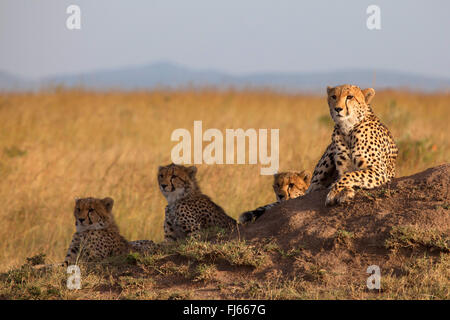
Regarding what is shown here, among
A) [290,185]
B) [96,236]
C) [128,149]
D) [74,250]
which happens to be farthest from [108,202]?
[128,149]

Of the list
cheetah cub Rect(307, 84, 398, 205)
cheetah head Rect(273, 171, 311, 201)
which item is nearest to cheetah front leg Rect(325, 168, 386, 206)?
cheetah cub Rect(307, 84, 398, 205)

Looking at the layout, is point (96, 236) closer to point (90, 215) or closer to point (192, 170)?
point (90, 215)

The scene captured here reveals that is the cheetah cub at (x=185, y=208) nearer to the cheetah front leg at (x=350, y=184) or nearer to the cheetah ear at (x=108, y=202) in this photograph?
the cheetah ear at (x=108, y=202)

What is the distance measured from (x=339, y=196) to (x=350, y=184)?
4.6 inches

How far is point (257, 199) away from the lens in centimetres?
700

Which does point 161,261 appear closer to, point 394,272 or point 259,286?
point 259,286

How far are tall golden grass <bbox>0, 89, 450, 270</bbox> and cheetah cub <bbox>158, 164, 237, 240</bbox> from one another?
116 cm

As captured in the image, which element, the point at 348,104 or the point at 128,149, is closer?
the point at 348,104

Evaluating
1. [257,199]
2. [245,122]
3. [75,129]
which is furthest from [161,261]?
[245,122]

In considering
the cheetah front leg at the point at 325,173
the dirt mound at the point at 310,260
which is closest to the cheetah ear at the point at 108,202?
the dirt mound at the point at 310,260

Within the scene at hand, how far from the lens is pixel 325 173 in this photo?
495cm

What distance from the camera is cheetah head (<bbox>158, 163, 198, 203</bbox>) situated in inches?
206

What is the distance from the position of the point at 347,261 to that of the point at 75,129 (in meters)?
8.09

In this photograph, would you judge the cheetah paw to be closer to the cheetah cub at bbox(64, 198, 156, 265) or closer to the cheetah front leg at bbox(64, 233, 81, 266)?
the cheetah cub at bbox(64, 198, 156, 265)
